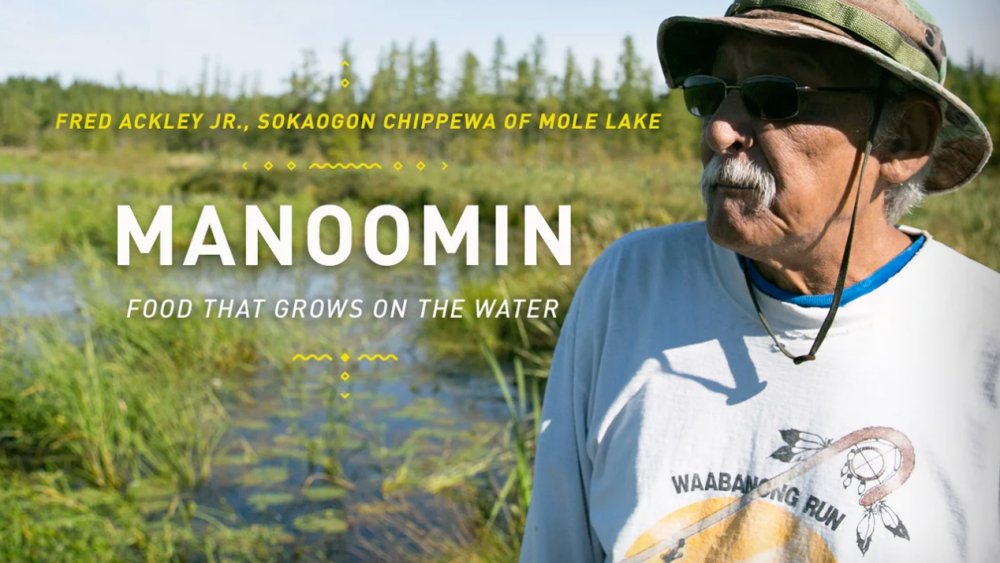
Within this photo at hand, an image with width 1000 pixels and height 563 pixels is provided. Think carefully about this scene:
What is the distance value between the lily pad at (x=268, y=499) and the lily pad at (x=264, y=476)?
0.14m

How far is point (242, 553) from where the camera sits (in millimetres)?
3406

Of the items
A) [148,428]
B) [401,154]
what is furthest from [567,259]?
[401,154]

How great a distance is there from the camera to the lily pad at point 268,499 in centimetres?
398

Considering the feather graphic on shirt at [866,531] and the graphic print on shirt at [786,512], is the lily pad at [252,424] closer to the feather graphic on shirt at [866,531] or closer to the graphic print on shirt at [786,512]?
the graphic print on shirt at [786,512]

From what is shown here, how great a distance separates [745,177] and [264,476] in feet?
11.8

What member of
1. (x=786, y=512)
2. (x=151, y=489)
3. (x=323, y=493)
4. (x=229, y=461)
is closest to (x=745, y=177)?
(x=786, y=512)

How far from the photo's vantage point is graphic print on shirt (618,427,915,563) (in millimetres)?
1069

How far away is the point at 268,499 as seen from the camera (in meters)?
4.04

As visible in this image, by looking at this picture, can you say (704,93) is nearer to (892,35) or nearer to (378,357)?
(892,35)

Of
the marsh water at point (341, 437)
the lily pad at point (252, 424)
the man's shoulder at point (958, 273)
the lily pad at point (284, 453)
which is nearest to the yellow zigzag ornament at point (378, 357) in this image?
the marsh water at point (341, 437)

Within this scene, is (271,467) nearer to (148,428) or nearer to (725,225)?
(148,428)

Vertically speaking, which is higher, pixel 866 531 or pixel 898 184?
pixel 898 184

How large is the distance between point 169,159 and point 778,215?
107 feet

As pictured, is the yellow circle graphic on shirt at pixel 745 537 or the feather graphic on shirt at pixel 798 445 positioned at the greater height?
the feather graphic on shirt at pixel 798 445
